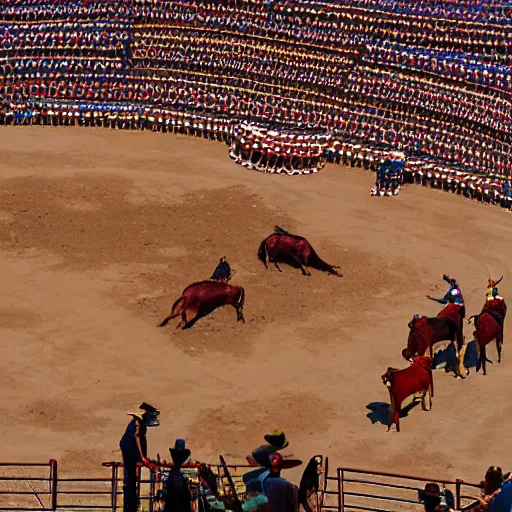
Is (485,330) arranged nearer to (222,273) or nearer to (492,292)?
(492,292)

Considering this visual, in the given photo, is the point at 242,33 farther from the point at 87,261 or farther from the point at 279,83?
the point at 87,261

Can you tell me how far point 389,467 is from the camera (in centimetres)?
3672

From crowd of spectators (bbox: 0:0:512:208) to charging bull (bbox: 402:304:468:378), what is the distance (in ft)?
38.5

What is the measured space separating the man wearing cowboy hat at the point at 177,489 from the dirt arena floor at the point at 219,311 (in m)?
7.55

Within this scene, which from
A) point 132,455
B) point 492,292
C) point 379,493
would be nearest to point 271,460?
point 132,455

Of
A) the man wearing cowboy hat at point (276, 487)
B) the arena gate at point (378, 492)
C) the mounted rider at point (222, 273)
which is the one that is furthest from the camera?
the mounted rider at point (222, 273)

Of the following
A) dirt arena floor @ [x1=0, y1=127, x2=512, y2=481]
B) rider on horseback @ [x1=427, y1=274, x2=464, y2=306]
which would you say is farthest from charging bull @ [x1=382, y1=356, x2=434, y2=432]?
rider on horseback @ [x1=427, y1=274, x2=464, y2=306]

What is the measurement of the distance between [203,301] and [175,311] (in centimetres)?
63

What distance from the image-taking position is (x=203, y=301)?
4231 centimetres

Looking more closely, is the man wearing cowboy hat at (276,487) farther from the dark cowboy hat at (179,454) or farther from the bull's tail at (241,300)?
the bull's tail at (241,300)

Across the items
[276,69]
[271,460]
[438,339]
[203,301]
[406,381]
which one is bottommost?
[406,381]

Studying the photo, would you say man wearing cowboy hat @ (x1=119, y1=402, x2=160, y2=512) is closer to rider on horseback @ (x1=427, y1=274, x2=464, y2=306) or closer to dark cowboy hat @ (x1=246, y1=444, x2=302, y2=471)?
dark cowboy hat @ (x1=246, y1=444, x2=302, y2=471)

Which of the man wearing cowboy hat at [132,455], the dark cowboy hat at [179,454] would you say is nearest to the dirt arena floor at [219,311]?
the man wearing cowboy hat at [132,455]

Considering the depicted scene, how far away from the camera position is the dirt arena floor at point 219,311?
3772 centimetres
